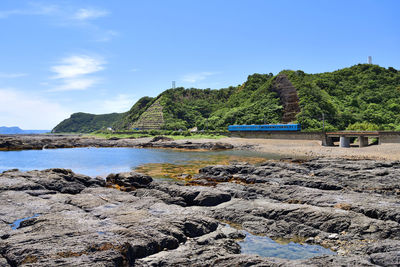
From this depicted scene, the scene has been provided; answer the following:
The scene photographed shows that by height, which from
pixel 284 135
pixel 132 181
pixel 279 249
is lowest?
pixel 279 249

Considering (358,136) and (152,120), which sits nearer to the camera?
(358,136)

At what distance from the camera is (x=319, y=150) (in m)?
61.6

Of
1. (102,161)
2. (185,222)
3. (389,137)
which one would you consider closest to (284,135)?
(389,137)

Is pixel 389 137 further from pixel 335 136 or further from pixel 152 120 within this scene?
pixel 152 120

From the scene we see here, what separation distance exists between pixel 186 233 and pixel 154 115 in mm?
179716

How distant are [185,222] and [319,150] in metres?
54.0

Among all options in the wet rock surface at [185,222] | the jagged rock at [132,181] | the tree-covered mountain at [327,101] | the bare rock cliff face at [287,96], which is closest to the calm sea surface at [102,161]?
the jagged rock at [132,181]

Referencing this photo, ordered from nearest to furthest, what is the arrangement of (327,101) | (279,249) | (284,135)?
(279,249), (284,135), (327,101)

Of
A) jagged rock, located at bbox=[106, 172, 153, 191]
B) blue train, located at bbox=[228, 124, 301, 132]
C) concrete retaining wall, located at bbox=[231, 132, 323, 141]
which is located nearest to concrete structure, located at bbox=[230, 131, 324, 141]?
concrete retaining wall, located at bbox=[231, 132, 323, 141]

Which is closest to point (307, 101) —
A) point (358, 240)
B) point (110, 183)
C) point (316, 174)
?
point (316, 174)

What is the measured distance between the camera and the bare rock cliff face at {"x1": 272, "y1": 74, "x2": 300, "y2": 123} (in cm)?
11719

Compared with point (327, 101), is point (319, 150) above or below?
below

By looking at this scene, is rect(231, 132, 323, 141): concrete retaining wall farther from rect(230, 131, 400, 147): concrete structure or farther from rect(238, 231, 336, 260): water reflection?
rect(238, 231, 336, 260): water reflection

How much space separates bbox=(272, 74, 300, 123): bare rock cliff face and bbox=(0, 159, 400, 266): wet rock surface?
93.8 meters
